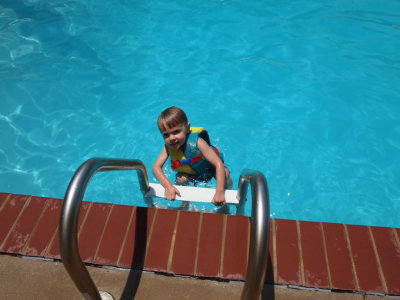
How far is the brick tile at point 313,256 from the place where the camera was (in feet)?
8.37

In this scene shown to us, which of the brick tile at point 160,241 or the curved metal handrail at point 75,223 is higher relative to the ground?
the curved metal handrail at point 75,223

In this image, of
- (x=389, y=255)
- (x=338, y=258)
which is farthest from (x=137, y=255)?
(x=389, y=255)

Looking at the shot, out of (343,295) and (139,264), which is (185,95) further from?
(343,295)

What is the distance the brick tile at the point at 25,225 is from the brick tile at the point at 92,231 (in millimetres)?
464

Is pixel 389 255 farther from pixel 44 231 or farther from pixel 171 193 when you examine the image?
pixel 44 231

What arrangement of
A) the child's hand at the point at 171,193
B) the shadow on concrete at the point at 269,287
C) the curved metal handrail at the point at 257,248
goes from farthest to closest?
the child's hand at the point at 171,193
the shadow on concrete at the point at 269,287
the curved metal handrail at the point at 257,248

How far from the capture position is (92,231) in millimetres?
2891

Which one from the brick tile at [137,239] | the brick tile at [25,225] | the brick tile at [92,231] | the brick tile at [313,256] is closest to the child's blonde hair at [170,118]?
the brick tile at [137,239]

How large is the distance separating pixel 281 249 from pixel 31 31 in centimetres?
743

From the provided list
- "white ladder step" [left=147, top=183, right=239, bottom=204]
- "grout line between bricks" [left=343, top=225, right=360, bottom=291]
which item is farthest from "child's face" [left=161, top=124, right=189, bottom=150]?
"grout line between bricks" [left=343, top=225, right=360, bottom=291]

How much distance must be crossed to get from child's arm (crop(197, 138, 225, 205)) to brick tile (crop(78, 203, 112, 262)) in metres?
0.98

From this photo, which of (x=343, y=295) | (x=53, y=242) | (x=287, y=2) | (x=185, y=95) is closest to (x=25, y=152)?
(x=185, y=95)

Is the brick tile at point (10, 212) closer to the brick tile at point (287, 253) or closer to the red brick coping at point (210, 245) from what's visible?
the red brick coping at point (210, 245)

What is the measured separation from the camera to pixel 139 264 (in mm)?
2654
